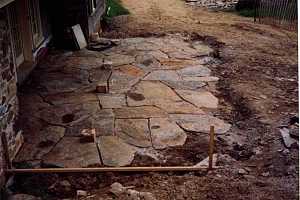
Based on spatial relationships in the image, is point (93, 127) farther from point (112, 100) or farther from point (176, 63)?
point (176, 63)

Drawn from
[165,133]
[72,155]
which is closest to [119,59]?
[165,133]

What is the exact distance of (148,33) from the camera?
12.0 meters

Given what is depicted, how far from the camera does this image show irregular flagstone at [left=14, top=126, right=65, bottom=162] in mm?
5672

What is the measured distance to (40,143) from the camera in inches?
235

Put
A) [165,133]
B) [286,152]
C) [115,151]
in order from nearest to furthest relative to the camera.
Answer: [286,152]
[115,151]
[165,133]

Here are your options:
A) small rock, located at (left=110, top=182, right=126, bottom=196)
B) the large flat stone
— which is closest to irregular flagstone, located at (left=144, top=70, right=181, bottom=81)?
the large flat stone

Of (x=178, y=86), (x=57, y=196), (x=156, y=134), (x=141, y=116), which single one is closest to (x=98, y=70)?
(x=178, y=86)

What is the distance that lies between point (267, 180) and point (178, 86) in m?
3.37

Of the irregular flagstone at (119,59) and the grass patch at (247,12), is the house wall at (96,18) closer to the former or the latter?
the irregular flagstone at (119,59)

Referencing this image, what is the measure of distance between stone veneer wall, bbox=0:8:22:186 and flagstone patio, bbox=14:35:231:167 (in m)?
0.26

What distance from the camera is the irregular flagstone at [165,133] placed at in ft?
19.9

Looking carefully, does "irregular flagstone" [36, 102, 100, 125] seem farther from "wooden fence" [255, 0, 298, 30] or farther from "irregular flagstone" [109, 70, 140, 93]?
"wooden fence" [255, 0, 298, 30]

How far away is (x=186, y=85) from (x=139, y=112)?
5.04 feet

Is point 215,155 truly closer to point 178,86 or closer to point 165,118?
point 165,118
